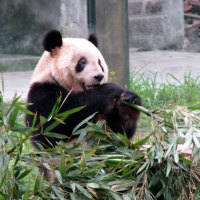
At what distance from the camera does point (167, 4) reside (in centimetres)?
1335

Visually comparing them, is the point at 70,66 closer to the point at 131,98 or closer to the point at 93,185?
the point at 131,98

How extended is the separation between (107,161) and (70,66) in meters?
1.04

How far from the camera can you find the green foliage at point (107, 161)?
396 centimetres

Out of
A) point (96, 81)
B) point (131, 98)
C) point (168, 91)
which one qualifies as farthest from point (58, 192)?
point (168, 91)

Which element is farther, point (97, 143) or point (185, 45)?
point (185, 45)

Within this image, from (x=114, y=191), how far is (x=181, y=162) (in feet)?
1.50

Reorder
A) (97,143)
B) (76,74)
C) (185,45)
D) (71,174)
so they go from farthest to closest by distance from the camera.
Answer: (185,45), (76,74), (97,143), (71,174)

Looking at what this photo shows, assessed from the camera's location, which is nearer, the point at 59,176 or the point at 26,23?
the point at 59,176

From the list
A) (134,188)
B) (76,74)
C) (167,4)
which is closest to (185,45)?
(167,4)

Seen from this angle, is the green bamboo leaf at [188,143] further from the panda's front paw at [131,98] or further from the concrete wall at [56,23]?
the concrete wall at [56,23]

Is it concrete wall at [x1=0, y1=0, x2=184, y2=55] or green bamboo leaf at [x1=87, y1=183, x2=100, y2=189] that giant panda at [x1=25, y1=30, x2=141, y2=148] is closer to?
green bamboo leaf at [x1=87, y1=183, x2=100, y2=189]

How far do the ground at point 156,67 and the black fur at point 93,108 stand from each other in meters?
4.09

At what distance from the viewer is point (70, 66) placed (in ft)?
16.6

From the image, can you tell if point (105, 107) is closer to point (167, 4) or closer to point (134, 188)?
point (134, 188)
